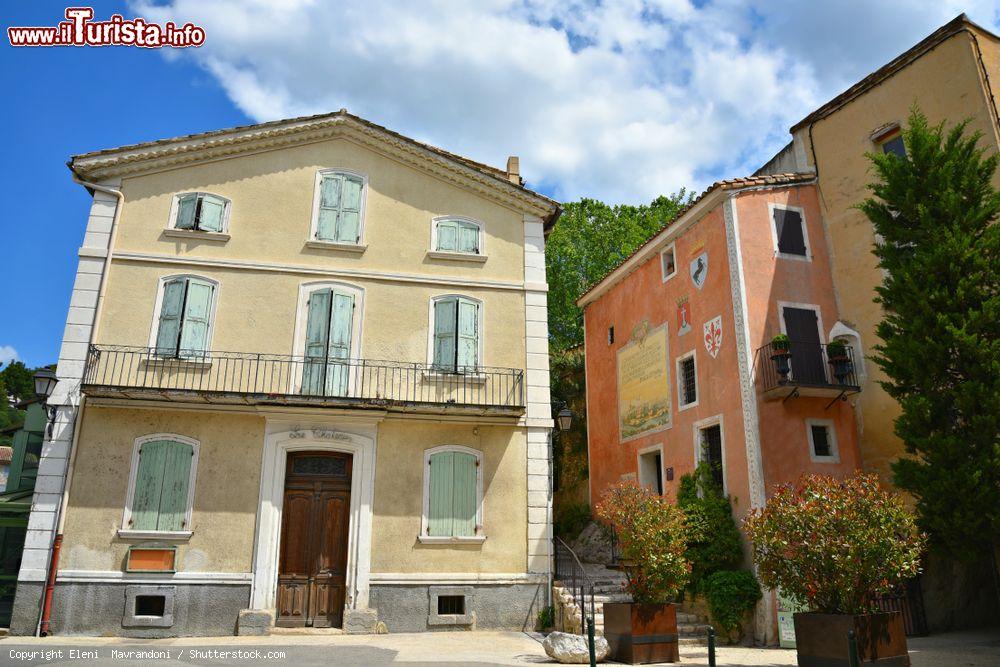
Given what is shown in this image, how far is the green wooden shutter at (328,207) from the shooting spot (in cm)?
1504

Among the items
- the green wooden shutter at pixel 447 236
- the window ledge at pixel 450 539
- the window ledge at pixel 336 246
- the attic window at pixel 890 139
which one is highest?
the attic window at pixel 890 139

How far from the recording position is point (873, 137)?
17.1 meters

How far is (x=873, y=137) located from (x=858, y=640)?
43.1 ft

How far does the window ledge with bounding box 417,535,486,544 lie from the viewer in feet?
43.6

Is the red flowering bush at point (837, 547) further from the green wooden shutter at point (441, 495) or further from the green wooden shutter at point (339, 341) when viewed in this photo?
the green wooden shutter at point (339, 341)

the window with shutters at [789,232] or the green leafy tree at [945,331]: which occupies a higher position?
the window with shutters at [789,232]

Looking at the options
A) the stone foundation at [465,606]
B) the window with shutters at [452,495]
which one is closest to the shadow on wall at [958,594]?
the stone foundation at [465,606]

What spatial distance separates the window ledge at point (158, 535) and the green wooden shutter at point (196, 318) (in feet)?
10.7

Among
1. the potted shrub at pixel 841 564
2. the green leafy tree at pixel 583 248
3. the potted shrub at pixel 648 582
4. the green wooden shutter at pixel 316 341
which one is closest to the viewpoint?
the potted shrub at pixel 841 564

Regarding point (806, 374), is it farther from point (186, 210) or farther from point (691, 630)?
point (186, 210)

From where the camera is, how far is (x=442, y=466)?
1382 cm

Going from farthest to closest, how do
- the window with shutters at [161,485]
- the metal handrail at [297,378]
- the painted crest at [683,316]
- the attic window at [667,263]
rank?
→ the attic window at [667,263], the painted crest at [683,316], the metal handrail at [297,378], the window with shutters at [161,485]

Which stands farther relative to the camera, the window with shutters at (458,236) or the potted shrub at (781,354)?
the window with shutters at (458,236)

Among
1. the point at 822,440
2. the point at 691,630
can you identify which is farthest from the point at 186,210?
the point at 822,440
